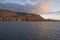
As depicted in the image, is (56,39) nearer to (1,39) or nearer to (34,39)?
(34,39)

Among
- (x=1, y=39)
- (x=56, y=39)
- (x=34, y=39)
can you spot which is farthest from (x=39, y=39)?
(x=1, y=39)

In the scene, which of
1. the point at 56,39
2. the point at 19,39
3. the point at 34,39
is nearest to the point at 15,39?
the point at 19,39

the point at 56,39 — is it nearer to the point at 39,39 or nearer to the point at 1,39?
the point at 39,39

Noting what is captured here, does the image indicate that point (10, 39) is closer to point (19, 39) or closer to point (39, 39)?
point (19, 39)

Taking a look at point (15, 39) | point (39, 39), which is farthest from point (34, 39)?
point (15, 39)

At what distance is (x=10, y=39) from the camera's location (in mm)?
82688

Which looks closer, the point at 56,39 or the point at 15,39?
the point at 15,39

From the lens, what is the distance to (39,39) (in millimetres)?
85688

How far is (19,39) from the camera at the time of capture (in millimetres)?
84188

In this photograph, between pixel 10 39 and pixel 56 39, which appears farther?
pixel 56 39

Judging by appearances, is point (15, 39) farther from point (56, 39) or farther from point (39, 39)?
point (56, 39)

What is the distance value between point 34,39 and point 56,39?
1193cm

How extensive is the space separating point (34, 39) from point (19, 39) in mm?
7527

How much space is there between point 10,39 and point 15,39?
2429mm
